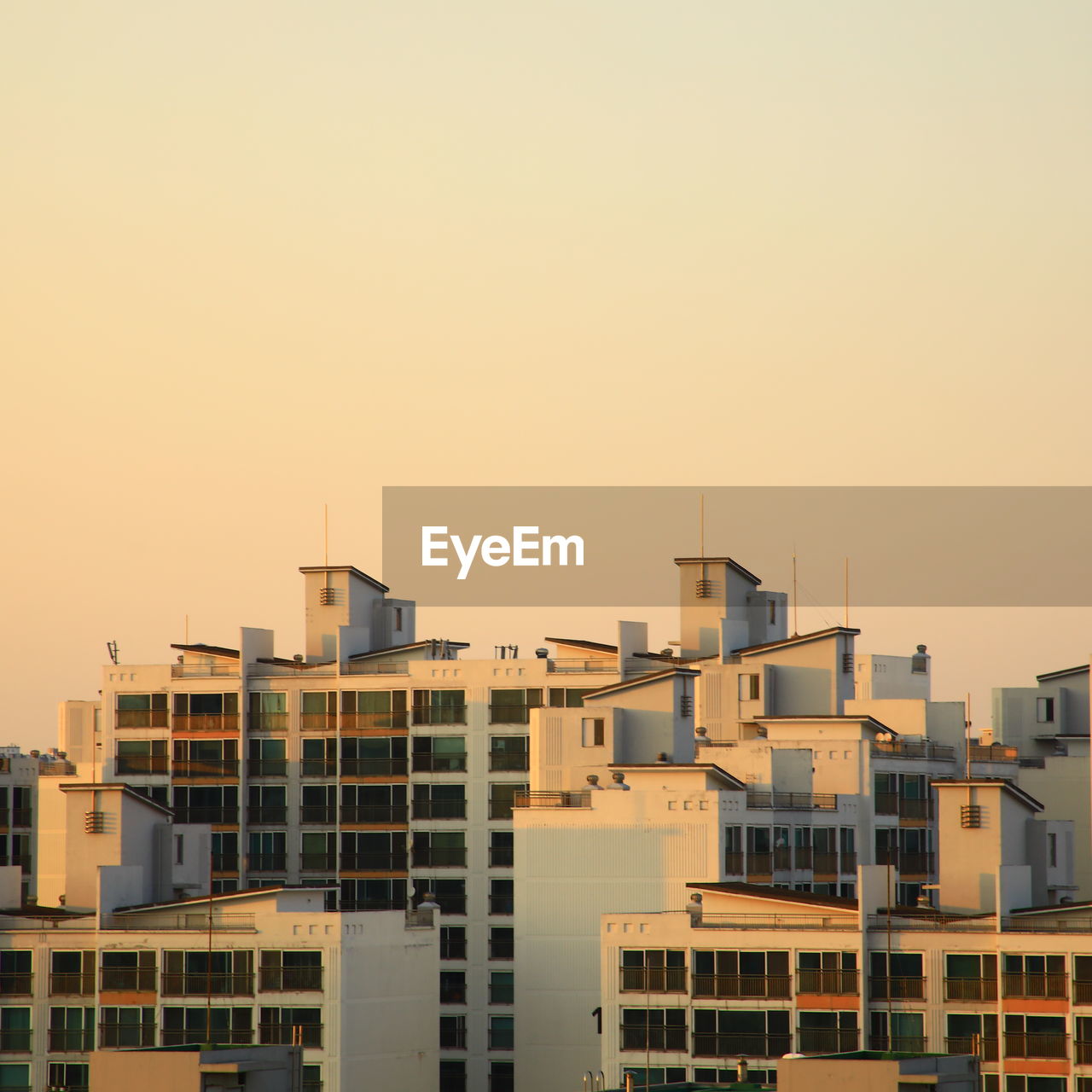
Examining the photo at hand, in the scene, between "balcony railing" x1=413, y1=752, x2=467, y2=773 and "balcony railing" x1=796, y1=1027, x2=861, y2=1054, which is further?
"balcony railing" x1=413, y1=752, x2=467, y2=773

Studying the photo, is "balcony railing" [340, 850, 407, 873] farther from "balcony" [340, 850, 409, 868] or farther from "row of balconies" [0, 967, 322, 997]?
"row of balconies" [0, 967, 322, 997]

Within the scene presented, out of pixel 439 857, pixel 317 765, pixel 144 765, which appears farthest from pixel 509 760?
pixel 144 765

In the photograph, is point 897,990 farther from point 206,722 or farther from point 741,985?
point 206,722

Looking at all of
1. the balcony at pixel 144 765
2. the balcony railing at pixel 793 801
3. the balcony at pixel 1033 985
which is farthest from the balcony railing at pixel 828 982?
the balcony at pixel 144 765

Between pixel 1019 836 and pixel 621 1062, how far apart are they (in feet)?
62.8

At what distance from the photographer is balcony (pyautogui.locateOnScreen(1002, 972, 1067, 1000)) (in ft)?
325

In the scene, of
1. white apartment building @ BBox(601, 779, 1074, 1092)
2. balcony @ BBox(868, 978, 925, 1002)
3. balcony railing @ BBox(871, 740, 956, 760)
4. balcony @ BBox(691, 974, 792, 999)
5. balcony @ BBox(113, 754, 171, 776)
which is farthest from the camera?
balcony @ BBox(113, 754, 171, 776)

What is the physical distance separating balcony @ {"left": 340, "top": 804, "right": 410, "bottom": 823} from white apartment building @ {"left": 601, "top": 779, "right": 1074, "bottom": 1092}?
37.3 metres

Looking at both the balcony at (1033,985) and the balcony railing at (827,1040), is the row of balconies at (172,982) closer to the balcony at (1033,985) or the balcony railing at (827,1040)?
the balcony railing at (827,1040)

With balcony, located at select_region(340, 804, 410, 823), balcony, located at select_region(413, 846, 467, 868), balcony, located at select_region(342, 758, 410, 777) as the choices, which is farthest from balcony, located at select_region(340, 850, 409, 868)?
balcony, located at select_region(342, 758, 410, 777)

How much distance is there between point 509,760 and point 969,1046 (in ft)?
150

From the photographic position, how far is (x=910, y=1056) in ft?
264

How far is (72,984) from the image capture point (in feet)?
360

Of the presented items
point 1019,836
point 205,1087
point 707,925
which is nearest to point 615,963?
point 707,925
